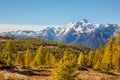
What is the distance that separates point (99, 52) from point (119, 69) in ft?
124

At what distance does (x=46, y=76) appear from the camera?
67.8 meters

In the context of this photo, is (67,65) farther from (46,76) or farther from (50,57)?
(50,57)

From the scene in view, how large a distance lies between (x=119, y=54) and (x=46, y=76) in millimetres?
46681

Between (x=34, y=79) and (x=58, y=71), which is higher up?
(x=58, y=71)

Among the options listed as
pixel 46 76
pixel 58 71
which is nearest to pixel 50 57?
pixel 46 76

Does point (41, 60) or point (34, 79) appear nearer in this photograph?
point (34, 79)

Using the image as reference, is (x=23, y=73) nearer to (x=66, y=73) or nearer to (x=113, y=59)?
(x=66, y=73)

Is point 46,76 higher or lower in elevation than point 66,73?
lower

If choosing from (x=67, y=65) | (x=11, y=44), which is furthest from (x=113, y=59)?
(x=67, y=65)

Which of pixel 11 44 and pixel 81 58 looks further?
pixel 81 58

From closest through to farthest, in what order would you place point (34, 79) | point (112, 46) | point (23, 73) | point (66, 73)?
point (66, 73)
point (34, 79)
point (23, 73)
point (112, 46)

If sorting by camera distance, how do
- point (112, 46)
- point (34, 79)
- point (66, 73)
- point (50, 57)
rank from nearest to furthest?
1. point (66, 73)
2. point (34, 79)
3. point (112, 46)
4. point (50, 57)

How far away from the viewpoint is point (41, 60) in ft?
418

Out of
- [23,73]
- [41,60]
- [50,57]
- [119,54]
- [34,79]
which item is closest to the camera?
[34,79]
